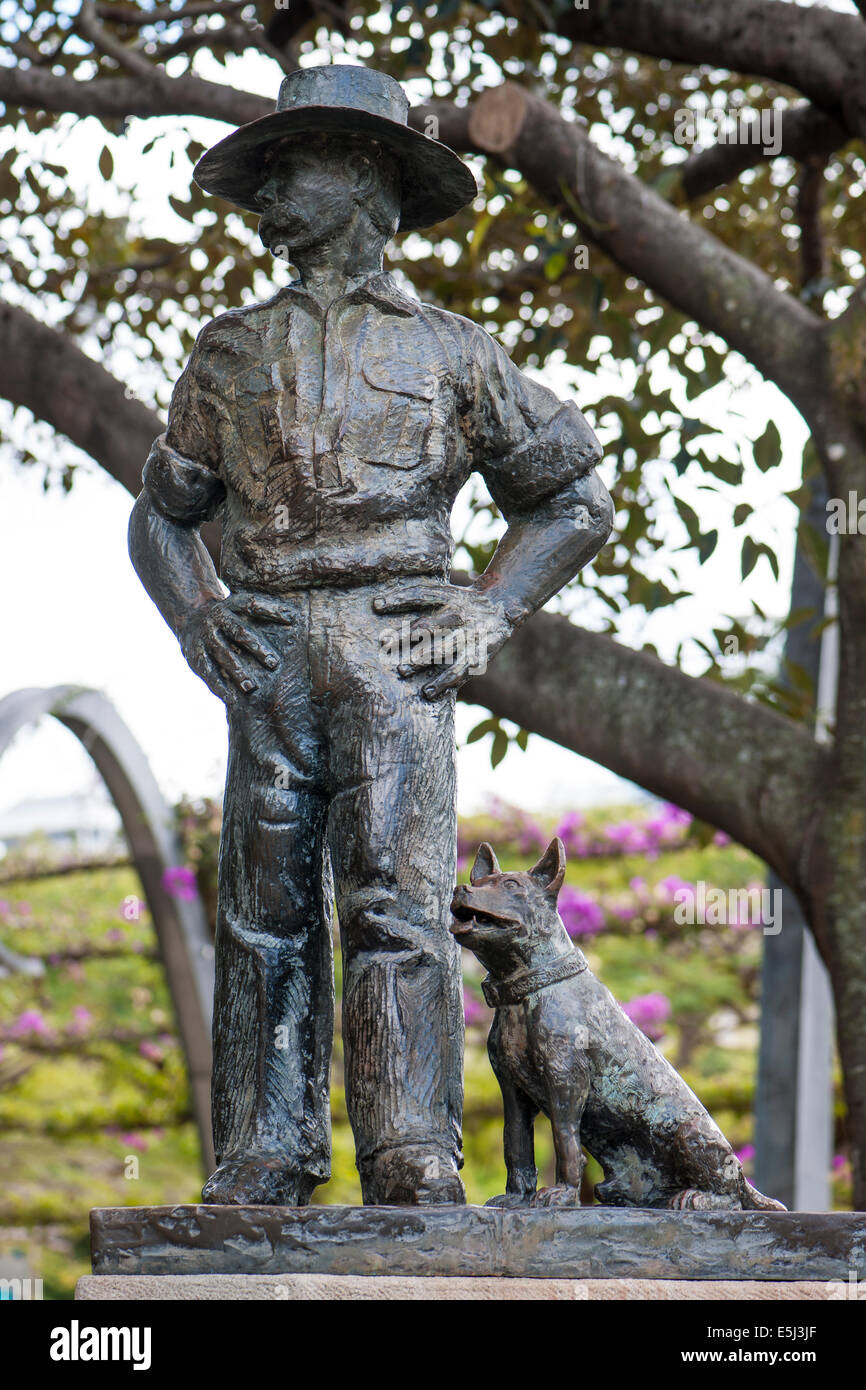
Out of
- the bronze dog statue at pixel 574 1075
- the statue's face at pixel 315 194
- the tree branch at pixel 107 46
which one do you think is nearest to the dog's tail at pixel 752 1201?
the bronze dog statue at pixel 574 1075

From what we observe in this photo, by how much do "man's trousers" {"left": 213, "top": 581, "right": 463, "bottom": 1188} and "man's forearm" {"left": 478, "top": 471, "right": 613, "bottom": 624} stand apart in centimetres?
27

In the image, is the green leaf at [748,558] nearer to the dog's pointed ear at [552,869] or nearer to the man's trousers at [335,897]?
the man's trousers at [335,897]

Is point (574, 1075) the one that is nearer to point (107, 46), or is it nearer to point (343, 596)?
point (343, 596)

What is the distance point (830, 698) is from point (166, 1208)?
659cm

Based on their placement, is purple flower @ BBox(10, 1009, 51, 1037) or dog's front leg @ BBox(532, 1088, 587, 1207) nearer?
dog's front leg @ BBox(532, 1088, 587, 1207)

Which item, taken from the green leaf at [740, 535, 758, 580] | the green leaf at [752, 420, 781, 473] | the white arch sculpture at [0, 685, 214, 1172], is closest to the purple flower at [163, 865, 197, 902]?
the white arch sculpture at [0, 685, 214, 1172]

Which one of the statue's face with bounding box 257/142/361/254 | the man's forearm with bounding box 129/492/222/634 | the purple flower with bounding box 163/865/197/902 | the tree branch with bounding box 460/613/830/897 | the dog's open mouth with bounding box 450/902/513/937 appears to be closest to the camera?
the dog's open mouth with bounding box 450/902/513/937

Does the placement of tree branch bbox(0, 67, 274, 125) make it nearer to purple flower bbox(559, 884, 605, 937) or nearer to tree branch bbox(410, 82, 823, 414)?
tree branch bbox(410, 82, 823, 414)

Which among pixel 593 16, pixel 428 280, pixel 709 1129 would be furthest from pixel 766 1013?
pixel 709 1129

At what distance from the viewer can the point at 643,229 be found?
617 centimetres

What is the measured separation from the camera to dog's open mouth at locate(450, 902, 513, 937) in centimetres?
318

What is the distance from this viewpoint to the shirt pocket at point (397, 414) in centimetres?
344

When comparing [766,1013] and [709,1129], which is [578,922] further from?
[709,1129]

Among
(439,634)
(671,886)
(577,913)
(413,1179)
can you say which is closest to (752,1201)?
(413,1179)
